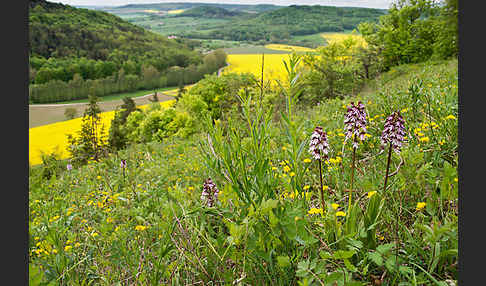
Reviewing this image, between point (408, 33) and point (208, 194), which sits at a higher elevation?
point (408, 33)

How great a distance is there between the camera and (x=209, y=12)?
14738 centimetres

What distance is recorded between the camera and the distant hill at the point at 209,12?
5591 inches

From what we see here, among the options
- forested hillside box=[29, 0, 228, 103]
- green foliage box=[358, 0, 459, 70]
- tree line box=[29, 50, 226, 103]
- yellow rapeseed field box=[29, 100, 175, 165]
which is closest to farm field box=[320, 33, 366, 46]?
green foliage box=[358, 0, 459, 70]

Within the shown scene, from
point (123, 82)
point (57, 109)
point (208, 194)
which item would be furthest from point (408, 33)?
point (123, 82)

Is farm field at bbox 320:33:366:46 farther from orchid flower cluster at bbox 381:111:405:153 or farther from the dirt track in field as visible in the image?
the dirt track in field

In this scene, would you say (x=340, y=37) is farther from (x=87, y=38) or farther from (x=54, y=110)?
(x=87, y=38)

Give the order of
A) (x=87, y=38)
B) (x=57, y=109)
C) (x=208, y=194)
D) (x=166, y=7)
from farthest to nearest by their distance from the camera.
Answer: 1. (x=166, y=7)
2. (x=87, y=38)
3. (x=57, y=109)
4. (x=208, y=194)

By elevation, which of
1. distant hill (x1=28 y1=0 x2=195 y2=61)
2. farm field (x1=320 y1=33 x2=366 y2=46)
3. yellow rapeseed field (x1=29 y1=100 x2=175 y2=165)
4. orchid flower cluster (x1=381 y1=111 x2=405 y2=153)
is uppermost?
distant hill (x1=28 y1=0 x2=195 y2=61)

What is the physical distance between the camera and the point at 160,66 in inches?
3501

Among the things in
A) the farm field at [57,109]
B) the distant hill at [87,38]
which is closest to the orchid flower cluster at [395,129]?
the farm field at [57,109]

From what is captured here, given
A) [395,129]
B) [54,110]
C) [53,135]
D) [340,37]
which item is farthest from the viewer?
[54,110]

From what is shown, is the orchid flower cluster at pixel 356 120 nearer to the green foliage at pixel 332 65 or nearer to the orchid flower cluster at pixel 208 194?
the orchid flower cluster at pixel 208 194

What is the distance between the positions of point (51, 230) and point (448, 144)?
118 inches

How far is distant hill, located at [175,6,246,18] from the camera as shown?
142000 mm
